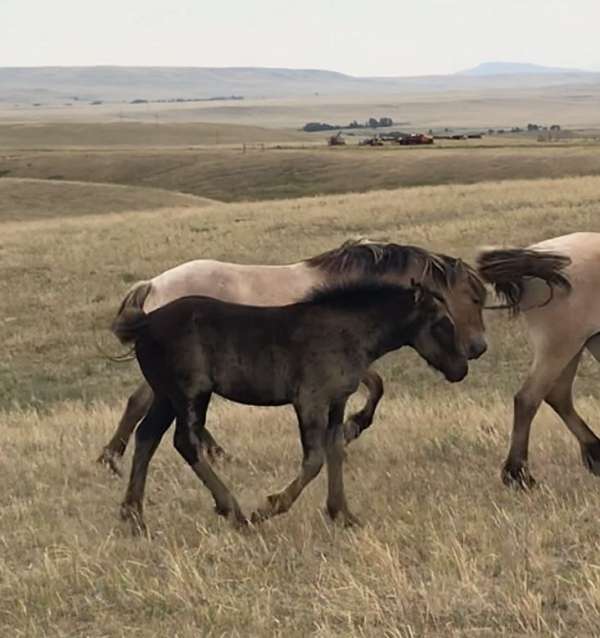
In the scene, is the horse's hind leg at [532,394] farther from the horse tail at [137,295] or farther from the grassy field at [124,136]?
the grassy field at [124,136]

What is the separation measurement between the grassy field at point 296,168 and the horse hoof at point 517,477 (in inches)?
1725

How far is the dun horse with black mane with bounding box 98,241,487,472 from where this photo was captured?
6.47m

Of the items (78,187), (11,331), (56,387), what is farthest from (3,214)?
(56,387)

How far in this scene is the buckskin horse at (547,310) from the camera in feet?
22.5

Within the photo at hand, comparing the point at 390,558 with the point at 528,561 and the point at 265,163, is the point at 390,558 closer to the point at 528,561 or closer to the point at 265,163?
the point at 528,561

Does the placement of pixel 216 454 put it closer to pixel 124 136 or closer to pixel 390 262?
pixel 390 262

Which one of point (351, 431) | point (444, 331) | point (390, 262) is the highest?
point (390, 262)

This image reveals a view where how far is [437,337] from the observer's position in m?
6.27

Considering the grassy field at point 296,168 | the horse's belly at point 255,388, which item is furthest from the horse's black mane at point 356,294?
the grassy field at point 296,168

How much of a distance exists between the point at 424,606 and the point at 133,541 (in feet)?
6.61

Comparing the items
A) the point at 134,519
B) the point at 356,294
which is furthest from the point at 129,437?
the point at 356,294

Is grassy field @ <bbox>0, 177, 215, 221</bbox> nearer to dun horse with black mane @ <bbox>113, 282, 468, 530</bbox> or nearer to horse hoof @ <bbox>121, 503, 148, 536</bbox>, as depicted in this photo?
horse hoof @ <bbox>121, 503, 148, 536</bbox>

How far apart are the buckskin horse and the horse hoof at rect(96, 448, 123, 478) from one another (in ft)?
9.33

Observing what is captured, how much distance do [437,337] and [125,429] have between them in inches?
117
